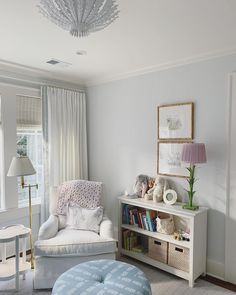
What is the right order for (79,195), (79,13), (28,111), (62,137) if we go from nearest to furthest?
(79,13), (79,195), (28,111), (62,137)

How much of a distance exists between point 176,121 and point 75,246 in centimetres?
182

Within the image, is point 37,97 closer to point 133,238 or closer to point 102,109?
point 102,109

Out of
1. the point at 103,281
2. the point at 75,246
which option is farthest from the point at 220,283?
the point at 75,246

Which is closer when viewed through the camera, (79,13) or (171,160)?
(79,13)

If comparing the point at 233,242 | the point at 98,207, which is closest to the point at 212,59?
the point at 233,242

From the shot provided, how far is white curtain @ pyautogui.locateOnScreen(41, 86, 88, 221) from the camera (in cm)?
350

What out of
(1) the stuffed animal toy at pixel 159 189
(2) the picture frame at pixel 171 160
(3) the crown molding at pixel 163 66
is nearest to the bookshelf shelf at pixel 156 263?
(1) the stuffed animal toy at pixel 159 189

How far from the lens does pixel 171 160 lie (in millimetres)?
3045

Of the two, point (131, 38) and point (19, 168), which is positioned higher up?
point (131, 38)

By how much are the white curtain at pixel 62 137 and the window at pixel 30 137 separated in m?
0.12

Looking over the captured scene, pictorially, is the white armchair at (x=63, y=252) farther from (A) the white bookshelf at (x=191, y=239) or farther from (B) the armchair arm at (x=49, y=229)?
(A) the white bookshelf at (x=191, y=239)

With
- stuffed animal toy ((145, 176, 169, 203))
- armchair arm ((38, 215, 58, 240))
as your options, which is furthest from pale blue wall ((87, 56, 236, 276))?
armchair arm ((38, 215, 58, 240))

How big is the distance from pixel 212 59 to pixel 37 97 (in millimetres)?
2331

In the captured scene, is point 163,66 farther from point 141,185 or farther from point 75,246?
point 75,246
